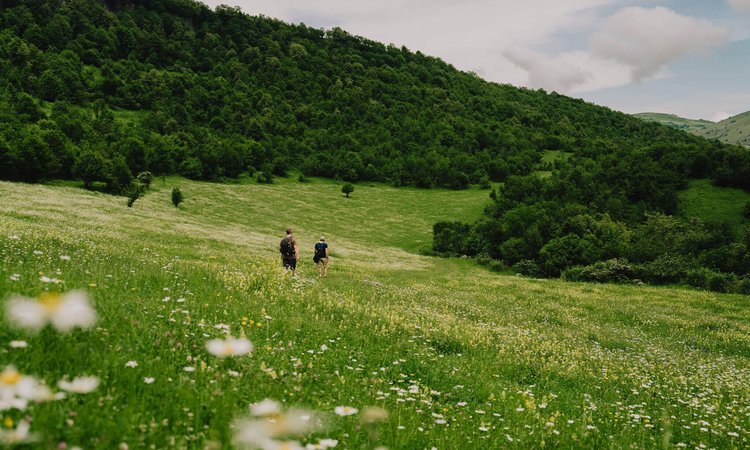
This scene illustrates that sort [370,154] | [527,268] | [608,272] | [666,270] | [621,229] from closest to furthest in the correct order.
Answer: [666,270] < [608,272] < [527,268] < [621,229] < [370,154]

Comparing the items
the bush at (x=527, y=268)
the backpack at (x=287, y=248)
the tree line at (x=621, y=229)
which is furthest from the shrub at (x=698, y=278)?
the backpack at (x=287, y=248)

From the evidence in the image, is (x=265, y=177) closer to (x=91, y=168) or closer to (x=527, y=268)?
(x=91, y=168)

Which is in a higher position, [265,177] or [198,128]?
[198,128]

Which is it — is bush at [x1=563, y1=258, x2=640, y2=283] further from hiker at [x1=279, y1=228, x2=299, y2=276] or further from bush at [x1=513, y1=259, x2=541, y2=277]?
hiker at [x1=279, y1=228, x2=299, y2=276]

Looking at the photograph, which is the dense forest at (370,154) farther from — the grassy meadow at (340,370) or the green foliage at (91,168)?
the grassy meadow at (340,370)

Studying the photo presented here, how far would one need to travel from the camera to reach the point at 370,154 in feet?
533

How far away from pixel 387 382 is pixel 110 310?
407 cm

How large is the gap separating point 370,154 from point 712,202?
108 m

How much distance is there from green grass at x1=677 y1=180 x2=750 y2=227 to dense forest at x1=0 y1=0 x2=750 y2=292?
73.0 inches

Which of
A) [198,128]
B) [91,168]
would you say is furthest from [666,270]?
[198,128]

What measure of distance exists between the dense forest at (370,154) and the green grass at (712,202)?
1.85 metres

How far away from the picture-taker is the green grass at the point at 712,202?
7056 centimetres

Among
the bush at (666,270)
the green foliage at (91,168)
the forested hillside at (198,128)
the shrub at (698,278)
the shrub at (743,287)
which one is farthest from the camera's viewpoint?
the forested hillside at (198,128)

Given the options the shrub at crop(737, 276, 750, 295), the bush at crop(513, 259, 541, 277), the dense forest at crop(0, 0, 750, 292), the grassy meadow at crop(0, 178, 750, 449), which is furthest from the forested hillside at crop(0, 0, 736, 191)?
the grassy meadow at crop(0, 178, 750, 449)
